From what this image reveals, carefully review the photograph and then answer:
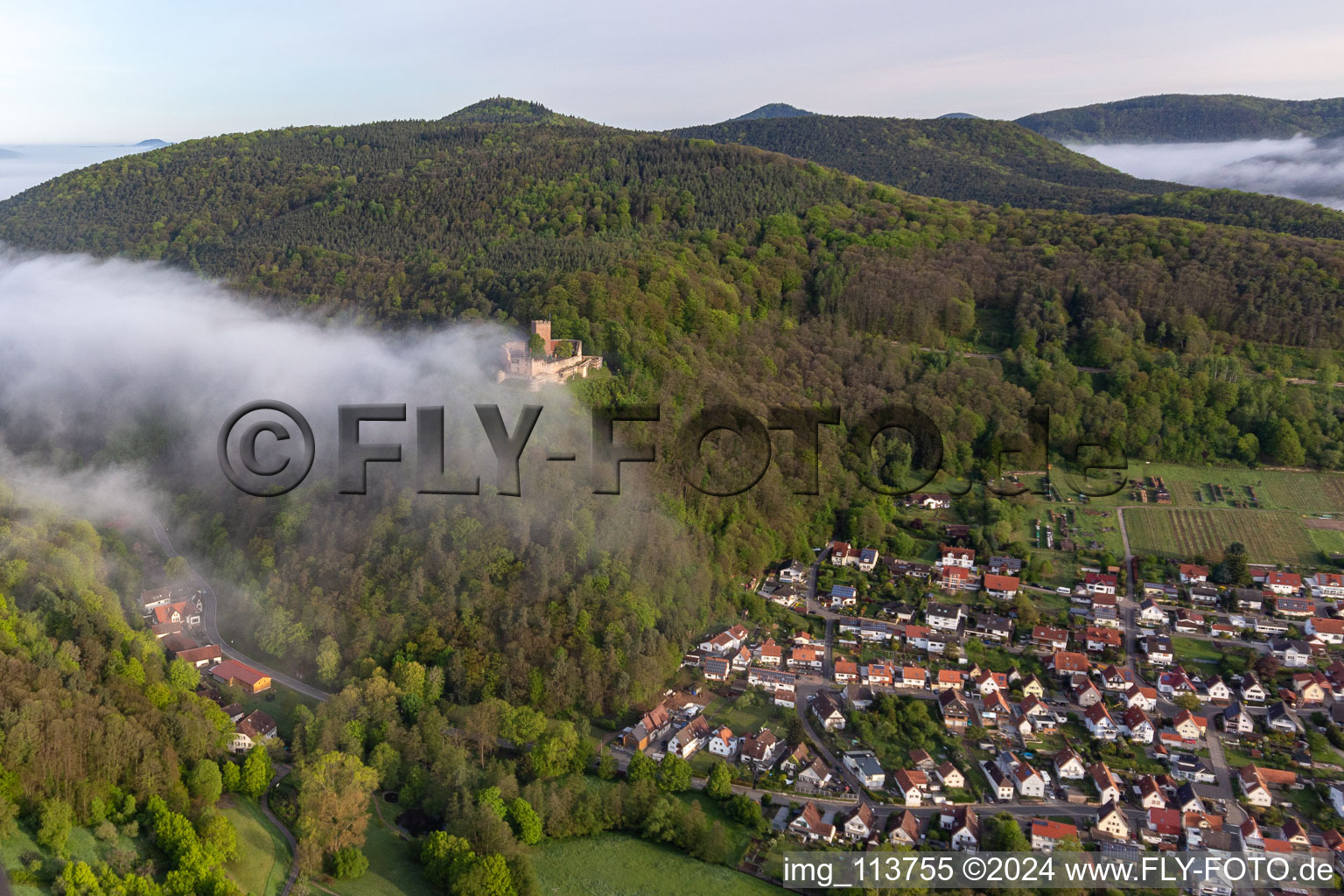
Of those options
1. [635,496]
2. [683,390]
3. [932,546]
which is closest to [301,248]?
[683,390]

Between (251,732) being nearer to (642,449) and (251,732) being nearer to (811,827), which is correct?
(811,827)

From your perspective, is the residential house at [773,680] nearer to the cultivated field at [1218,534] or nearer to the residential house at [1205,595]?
the residential house at [1205,595]

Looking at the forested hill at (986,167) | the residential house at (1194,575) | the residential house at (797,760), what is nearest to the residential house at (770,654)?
the residential house at (797,760)

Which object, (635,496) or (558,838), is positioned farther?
(635,496)

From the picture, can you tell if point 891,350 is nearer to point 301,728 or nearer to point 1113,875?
point 1113,875

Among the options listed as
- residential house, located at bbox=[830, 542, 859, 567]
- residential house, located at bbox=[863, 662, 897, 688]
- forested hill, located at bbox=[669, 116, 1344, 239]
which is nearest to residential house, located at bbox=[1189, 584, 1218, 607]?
residential house, located at bbox=[830, 542, 859, 567]

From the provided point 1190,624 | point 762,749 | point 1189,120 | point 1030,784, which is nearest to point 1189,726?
point 1030,784

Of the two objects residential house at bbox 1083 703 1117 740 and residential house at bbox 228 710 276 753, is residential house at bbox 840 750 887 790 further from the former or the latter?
residential house at bbox 228 710 276 753
